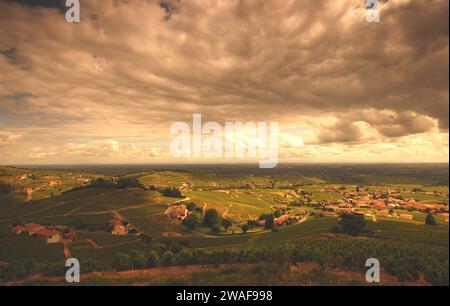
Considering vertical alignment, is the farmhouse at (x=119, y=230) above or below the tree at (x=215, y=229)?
above

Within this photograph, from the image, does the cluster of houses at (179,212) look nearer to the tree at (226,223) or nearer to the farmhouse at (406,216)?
the tree at (226,223)

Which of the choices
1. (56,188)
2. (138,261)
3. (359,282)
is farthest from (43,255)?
(56,188)

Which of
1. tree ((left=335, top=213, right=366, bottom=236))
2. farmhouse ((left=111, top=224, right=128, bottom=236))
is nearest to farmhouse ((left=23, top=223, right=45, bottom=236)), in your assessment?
farmhouse ((left=111, top=224, right=128, bottom=236))

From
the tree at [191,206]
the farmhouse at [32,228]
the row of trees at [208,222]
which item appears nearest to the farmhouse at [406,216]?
the row of trees at [208,222]

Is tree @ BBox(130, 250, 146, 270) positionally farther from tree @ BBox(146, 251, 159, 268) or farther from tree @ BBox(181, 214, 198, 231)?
tree @ BBox(181, 214, 198, 231)
